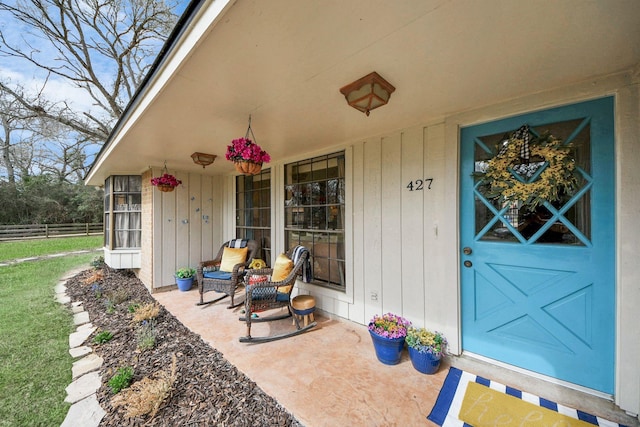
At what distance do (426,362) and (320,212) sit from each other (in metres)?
2.08

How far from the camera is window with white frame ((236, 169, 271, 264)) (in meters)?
4.19

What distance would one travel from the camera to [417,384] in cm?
193

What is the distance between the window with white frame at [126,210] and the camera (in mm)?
4867

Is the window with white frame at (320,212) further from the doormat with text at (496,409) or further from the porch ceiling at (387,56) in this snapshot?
the doormat with text at (496,409)

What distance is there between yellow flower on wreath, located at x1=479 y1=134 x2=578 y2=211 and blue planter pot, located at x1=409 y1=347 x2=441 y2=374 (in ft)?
4.81

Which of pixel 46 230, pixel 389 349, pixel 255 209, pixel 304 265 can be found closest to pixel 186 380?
pixel 304 265

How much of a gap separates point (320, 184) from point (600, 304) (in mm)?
2819

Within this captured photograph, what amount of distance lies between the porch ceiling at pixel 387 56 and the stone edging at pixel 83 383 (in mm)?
2283

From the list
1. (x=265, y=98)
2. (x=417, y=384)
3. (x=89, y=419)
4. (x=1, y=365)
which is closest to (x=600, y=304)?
(x=417, y=384)

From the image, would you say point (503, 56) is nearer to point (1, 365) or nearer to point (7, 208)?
point (1, 365)

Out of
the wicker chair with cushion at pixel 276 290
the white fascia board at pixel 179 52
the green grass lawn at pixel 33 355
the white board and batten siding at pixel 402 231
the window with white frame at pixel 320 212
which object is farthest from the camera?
the window with white frame at pixel 320 212

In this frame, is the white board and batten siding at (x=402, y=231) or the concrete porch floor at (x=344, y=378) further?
the white board and batten siding at (x=402, y=231)

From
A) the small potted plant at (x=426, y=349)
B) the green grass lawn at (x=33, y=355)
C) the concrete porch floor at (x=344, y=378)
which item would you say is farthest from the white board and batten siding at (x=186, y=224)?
the small potted plant at (x=426, y=349)

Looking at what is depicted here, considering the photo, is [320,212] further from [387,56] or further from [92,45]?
[92,45]
